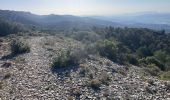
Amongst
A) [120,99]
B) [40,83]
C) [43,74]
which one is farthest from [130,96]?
[43,74]

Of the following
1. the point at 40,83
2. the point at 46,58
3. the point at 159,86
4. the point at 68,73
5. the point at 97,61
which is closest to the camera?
the point at 159,86

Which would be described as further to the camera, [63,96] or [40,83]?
[40,83]

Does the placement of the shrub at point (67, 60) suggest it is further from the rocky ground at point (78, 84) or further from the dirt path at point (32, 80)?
the dirt path at point (32, 80)

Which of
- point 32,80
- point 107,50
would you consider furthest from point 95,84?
point 107,50

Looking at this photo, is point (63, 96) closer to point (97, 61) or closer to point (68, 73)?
Answer: point (68, 73)

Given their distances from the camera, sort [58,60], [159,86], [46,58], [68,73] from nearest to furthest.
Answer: [159,86] → [68,73] → [58,60] → [46,58]

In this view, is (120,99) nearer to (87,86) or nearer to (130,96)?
(130,96)

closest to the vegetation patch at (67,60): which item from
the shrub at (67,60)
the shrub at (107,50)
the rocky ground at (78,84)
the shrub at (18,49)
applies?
the shrub at (67,60)

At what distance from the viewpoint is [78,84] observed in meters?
24.2

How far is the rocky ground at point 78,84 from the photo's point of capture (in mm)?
21575

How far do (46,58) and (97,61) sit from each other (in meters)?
7.19

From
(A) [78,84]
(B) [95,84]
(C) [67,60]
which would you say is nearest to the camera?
(B) [95,84]

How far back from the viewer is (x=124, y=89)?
22.8 metres

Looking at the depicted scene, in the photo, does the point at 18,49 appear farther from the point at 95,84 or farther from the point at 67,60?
the point at 95,84
